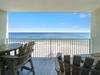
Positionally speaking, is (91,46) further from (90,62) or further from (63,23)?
(63,23)

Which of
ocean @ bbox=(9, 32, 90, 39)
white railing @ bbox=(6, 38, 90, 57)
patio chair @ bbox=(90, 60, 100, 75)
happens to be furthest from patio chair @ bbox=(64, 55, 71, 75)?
ocean @ bbox=(9, 32, 90, 39)

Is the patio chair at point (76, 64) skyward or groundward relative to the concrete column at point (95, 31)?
groundward

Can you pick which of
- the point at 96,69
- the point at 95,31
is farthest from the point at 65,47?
the point at 96,69

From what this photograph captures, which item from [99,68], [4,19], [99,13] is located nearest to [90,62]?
[99,68]

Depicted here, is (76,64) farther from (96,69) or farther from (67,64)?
(96,69)

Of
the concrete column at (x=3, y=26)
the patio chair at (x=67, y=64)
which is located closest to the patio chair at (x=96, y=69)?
the patio chair at (x=67, y=64)

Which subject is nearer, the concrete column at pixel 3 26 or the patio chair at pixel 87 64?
the patio chair at pixel 87 64

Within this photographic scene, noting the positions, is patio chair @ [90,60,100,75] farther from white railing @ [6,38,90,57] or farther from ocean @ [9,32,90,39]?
ocean @ [9,32,90,39]

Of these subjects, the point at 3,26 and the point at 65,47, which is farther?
the point at 65,47

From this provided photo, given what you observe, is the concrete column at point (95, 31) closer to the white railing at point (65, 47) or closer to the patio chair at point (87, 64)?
the white railing at point (65, 47)

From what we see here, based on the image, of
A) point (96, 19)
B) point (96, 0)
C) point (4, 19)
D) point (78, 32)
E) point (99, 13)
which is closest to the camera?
point (96, 0)

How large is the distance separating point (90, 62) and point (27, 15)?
1741 cm

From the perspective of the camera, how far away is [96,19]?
547 cm

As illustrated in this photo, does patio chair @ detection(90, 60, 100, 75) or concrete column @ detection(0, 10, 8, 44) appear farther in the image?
concrete column @ detection(0, 10, 8, 44)
